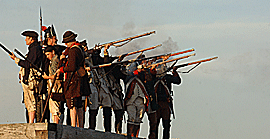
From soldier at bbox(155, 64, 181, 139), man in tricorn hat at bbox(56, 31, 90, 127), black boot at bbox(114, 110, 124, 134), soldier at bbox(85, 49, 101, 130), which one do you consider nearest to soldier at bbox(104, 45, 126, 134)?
black boot at bbox(114, 110, 124, 134)

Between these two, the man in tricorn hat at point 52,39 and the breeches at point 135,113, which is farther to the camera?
the breeches at point 135,113

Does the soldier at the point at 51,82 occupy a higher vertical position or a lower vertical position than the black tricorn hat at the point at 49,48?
lower

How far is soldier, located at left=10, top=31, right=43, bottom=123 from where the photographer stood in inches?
577

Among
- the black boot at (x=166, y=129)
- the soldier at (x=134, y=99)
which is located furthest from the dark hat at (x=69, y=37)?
the black boot at (x=166, y=129)

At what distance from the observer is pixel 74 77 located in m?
14.2

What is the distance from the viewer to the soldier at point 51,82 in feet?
48.8

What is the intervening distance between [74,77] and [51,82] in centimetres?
109

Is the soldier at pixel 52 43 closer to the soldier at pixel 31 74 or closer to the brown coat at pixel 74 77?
the soldier at pixel 31 74

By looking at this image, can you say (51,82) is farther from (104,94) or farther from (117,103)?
(117,103)

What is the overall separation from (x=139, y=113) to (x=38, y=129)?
6.80m

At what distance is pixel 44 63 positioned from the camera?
15109 mm

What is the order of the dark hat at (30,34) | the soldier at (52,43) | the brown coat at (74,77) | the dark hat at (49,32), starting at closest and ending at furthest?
1. the brown coat at (74,77)
2. the dark hat at (30,34)
3. the soldier at (52,43)
4. the dark hat at (49,32)

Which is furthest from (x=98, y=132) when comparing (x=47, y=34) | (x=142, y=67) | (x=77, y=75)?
(x=142, y=67)

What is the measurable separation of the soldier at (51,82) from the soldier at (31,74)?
284 mm
